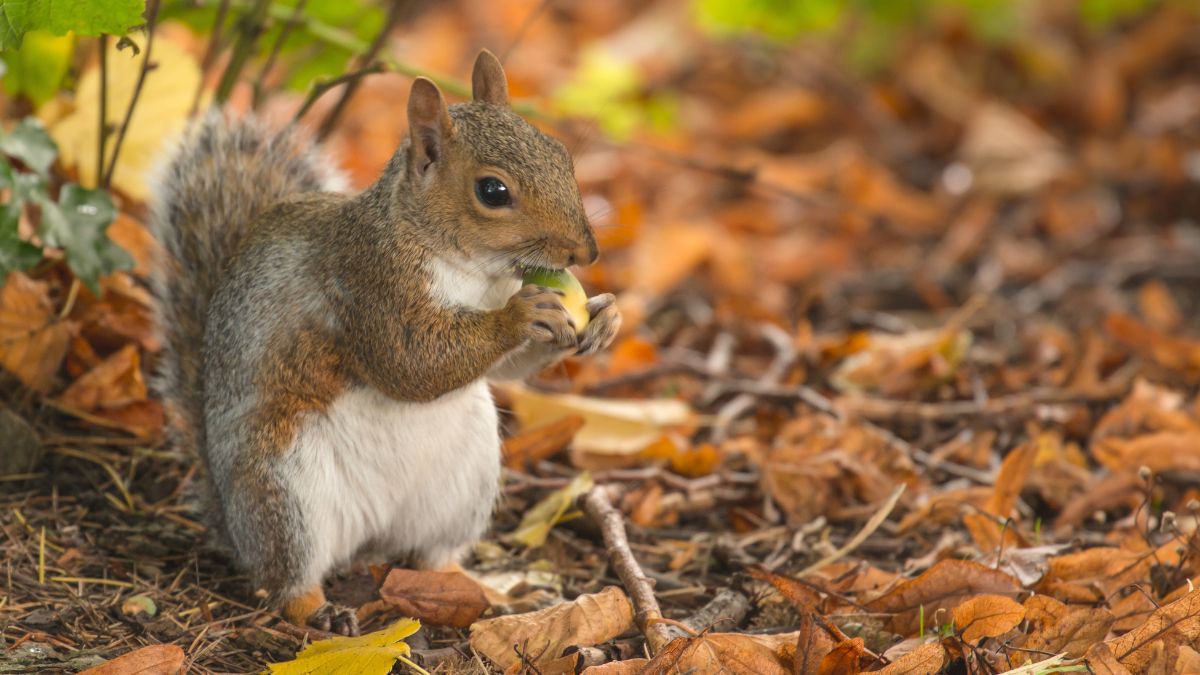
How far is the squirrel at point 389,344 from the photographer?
2.49 meters

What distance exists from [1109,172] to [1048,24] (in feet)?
5.19

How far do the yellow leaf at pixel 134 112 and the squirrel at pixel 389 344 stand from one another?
68 centimetres

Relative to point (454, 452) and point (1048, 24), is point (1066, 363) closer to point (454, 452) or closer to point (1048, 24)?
point (454, 452)

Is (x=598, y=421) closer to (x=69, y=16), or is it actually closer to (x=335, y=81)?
(x=335, y=81)

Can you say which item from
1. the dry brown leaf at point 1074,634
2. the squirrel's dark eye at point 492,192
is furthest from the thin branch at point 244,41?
the dry brown leaf at point 1074,634

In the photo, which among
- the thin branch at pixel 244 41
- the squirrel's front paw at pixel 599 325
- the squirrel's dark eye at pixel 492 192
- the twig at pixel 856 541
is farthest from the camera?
the thin branch at pixel 244 41

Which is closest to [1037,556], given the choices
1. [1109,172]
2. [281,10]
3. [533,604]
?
[533,604]

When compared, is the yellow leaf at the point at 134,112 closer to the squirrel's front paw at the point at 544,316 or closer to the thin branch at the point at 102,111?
the thin branch at the point at 102,111

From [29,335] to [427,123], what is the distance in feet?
3.88

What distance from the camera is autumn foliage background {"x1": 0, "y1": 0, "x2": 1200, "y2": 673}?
2494 millimetres

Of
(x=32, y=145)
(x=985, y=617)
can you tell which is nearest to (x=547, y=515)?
(x=985, y=617)

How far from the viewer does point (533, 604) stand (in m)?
2.71

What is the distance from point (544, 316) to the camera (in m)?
2.45

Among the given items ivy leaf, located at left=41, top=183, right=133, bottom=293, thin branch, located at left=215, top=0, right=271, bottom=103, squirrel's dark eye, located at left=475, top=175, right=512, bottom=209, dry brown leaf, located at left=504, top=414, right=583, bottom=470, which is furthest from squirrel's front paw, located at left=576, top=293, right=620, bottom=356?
thin branch, located at left=215, top=0, right=271, bottom=103
